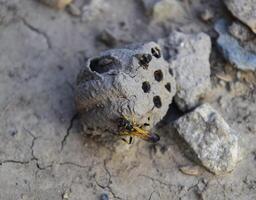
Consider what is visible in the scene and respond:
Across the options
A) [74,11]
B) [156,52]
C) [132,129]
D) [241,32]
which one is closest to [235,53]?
[241,32]

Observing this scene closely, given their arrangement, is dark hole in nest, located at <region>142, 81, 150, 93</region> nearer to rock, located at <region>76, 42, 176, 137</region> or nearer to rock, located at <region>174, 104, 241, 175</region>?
rock, located at <region>76, 42, 176, 137</region>

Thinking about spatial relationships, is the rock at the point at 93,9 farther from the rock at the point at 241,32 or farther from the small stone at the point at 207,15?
the rock at the point at 241,32

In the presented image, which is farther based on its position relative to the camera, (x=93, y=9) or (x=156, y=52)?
(x=93, y=9)

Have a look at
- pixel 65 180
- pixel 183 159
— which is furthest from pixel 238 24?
pixel 65 180

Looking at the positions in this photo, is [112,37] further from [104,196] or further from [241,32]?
[104,196]

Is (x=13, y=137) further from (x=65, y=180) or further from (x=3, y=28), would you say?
(x=3, y=28)
